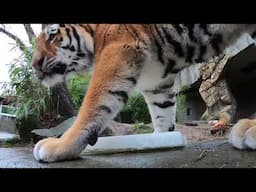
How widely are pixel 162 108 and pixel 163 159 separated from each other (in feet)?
1.64

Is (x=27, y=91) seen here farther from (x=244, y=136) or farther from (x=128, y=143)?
(x=244, y=136)

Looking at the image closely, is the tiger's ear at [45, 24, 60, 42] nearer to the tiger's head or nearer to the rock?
the tiger's head

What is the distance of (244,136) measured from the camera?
121 centimetres

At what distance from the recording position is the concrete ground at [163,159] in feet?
3.37

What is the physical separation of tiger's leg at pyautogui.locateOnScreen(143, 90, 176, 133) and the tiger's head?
284mm

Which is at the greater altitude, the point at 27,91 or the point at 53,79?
the point at 53,79

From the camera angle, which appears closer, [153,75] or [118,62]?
[118,62]

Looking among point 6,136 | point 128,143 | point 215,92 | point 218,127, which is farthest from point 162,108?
point 215,92

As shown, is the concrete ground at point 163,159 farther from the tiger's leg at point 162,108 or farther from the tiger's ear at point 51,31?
the tiger's ear at point 51,31

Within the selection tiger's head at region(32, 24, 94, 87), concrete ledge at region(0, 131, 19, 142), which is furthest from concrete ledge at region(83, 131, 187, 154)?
concrete ledge at region(0, 131, 19, 142)
